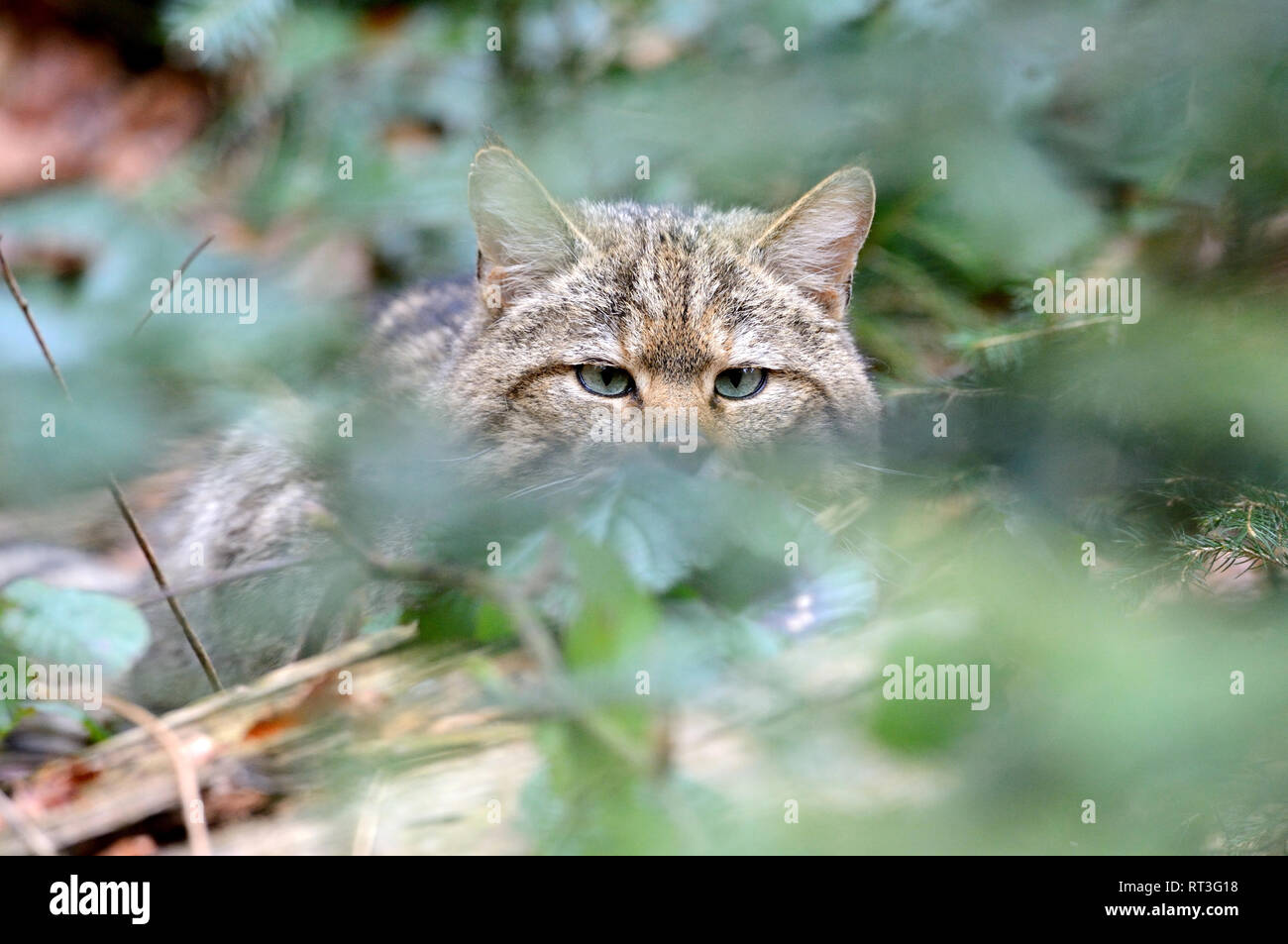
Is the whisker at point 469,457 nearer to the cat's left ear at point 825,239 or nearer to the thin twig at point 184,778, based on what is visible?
the thin twig at point 184,778

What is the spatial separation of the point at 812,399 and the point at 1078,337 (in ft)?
2.54

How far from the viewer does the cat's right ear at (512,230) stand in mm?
2574

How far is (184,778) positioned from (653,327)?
1465 millimetres

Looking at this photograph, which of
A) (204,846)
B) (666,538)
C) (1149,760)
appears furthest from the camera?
(204,846)

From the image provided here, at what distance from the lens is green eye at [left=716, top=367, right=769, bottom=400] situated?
2.61 meters

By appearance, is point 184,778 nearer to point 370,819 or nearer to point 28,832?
point 28,832

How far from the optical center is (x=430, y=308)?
11.6 ft

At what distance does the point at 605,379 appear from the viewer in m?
2.62

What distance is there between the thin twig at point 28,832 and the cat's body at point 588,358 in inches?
26.7

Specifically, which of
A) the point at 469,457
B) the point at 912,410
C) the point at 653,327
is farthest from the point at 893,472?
the point at 469,457

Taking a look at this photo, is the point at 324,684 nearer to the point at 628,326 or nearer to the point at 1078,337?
the point at 628,326

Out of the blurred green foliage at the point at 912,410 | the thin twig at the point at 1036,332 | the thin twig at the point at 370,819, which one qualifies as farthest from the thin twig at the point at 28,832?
the thin twig at the point at 1036,332

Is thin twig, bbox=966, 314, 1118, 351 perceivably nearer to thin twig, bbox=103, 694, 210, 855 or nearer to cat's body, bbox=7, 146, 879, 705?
cat's body, bbox=7, 146, 879, 705
